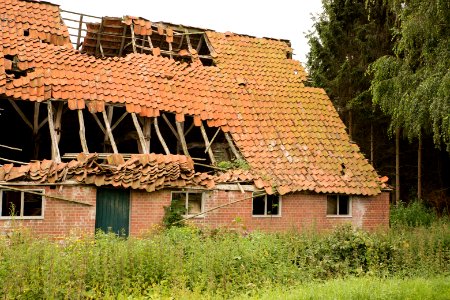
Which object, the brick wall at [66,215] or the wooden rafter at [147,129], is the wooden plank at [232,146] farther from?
the brick wall at [66,215]

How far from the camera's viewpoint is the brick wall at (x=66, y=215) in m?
16.3

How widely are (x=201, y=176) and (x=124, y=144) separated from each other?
264 inches

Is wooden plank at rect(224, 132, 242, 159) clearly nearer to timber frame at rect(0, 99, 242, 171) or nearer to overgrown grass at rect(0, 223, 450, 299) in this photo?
timber frame at rect(0, 99, 242, 171)

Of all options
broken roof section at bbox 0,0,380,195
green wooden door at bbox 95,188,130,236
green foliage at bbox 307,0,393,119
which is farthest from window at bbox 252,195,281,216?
green foliage at bbox 307,0,393,119

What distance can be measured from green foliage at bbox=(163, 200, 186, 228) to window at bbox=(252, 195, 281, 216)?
9.87ft

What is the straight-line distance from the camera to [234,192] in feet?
61.8

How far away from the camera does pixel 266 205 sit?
64.3ft

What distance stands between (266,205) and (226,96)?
5.09 meters

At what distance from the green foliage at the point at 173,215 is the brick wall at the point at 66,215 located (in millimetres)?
2342

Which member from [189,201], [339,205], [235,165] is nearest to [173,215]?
[189,201]

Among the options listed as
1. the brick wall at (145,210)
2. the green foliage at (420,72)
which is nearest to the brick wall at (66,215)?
the brick wall at (145,210)

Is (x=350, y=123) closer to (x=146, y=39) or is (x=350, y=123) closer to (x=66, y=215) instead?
(x=146, y=39)

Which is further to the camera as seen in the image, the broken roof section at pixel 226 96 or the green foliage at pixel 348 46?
the green foliage at pixel 348 46

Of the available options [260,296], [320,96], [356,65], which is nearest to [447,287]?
[260,296]
